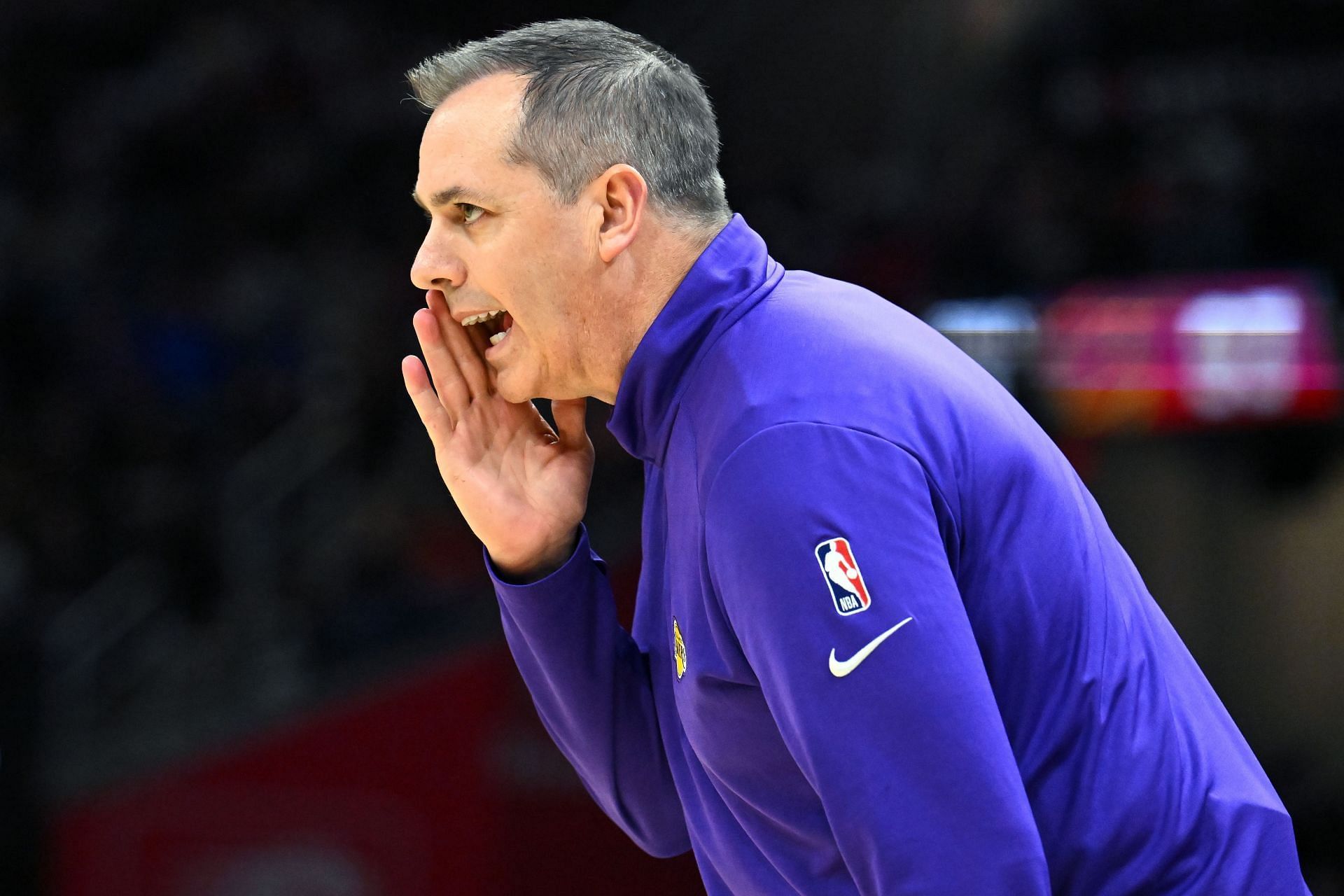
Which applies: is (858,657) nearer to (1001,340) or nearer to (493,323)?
(493,323)

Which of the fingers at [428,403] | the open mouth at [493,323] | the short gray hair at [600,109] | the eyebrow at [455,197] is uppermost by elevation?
the short gray hair at [600,109]

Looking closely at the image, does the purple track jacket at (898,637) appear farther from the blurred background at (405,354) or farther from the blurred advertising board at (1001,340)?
the blurred background at (405,354)

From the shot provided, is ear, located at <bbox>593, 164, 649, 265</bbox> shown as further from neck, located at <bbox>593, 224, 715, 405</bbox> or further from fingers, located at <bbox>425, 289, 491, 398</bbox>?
fingers, located at <bbox>425, 289, 491, 398</bbox>

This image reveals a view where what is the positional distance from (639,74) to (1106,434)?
2.56 meters

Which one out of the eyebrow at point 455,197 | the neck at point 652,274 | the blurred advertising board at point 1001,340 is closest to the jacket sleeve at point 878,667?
the neck at point 652,274

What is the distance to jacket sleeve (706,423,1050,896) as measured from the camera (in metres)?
1.20

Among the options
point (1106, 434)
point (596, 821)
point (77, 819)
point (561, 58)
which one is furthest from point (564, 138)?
point (77, 819)

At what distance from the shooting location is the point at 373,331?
275 inches

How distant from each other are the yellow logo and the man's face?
1.01 feet

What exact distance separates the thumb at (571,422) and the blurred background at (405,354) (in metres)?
2.25

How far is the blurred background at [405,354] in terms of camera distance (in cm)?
388

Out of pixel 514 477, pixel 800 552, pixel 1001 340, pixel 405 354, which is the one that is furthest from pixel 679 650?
pixel 405 354

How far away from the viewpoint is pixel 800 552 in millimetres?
1240

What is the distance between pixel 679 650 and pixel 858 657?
0.31 m
